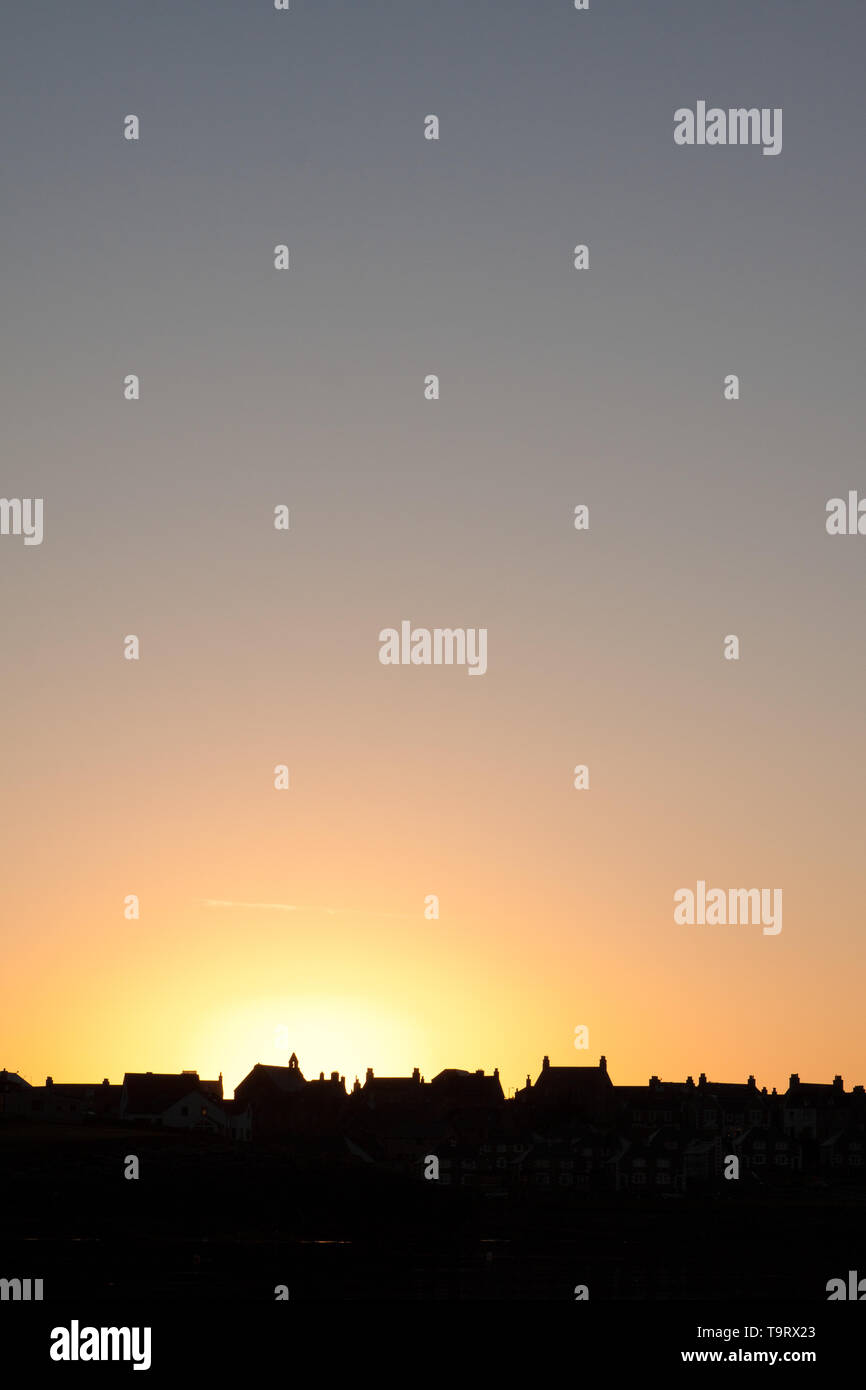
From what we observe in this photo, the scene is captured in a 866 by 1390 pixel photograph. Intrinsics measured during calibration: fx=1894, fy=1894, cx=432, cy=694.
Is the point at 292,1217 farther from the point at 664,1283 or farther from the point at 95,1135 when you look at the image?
the point at 664,1283

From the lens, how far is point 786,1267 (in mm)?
105875

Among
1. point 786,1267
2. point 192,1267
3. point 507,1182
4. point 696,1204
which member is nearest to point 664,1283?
point 786,1267

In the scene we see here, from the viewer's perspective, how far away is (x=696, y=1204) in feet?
461

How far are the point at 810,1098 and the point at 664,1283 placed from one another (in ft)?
277

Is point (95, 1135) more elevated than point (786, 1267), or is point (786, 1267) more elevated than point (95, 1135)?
point (95, 1135)

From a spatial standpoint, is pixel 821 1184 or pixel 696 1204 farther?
pixel 821 1184
